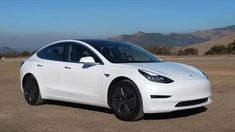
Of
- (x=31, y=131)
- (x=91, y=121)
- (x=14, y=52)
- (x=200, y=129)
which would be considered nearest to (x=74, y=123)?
(x=91, y=121)

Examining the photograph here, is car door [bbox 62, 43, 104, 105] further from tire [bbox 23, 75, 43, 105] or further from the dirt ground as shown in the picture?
tire [bbox 23, 75, 43, 105]

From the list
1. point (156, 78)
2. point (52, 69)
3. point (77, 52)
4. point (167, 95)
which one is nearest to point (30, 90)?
point (52, 69)

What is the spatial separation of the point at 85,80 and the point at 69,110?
1.03m

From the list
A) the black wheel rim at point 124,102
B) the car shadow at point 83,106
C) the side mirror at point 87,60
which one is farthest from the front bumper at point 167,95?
the car shadow at point 83,106

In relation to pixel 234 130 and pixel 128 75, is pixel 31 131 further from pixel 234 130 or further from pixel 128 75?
pixel 234 130

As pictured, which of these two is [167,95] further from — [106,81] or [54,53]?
[54,53]

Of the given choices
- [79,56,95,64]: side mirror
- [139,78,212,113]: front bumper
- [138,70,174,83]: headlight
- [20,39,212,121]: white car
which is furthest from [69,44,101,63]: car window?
[139,78,212,113]: front bumper

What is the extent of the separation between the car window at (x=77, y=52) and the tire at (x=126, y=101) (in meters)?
1.11

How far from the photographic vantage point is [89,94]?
984 cm

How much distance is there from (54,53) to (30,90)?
1091mm

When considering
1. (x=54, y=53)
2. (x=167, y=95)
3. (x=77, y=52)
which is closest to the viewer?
(x=167, y=95)

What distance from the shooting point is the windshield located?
987cm

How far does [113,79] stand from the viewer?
9.31m

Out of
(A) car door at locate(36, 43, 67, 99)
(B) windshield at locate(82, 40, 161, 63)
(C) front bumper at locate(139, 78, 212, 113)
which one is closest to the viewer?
(C) front bumper at locate(139, 78, 212, 113)
